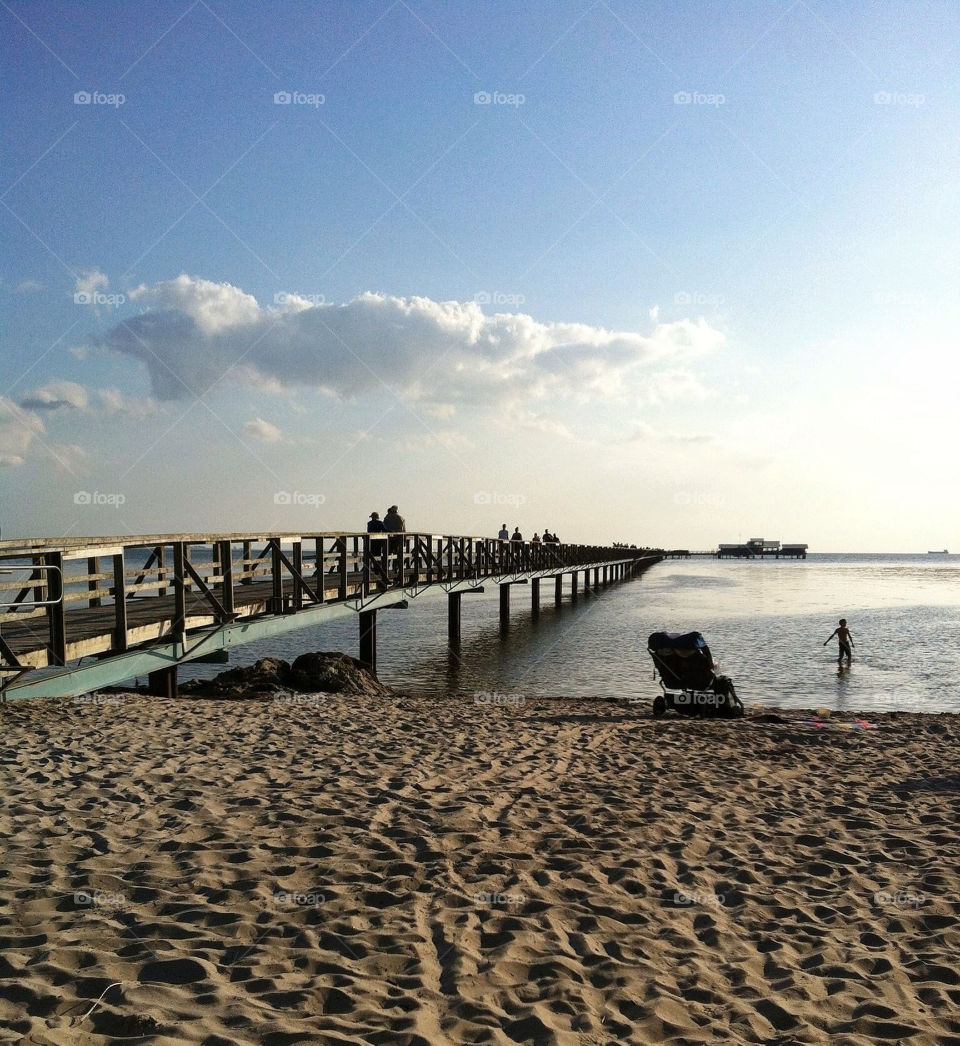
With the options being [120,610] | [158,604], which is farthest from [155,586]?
[158,604]

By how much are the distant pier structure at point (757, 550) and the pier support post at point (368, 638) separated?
172573mm

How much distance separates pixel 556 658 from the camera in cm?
2289

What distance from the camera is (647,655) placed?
73.2 feet

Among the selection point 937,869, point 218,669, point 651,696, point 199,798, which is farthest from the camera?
point 218,669

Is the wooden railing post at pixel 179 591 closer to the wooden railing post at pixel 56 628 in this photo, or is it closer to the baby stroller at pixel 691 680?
the wooden railing post at pixel 56 628

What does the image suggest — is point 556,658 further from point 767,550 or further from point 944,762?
point 767,550

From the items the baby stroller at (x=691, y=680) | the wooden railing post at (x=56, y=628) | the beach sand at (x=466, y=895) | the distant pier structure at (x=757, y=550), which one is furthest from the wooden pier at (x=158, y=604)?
the distant pier structure at (x=757, y=550)

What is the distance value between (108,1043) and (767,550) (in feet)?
639

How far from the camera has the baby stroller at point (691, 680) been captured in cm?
1254

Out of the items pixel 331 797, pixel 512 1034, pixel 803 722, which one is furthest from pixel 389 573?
pixel 512 1034

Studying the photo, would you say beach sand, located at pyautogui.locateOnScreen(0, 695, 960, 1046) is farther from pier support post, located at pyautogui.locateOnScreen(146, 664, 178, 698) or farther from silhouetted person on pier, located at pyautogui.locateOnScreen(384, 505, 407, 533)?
silhouetted person on pier, located at pyautogui.locateOnScreen(384, 505, 407, 533)

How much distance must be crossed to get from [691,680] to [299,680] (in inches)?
306

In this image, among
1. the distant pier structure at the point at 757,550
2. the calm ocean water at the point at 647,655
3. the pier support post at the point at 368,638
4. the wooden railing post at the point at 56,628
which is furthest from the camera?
the distant pier structure at the point at 757,550

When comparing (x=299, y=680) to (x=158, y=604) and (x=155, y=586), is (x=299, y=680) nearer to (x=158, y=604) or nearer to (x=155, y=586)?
(x=158, y=604)
